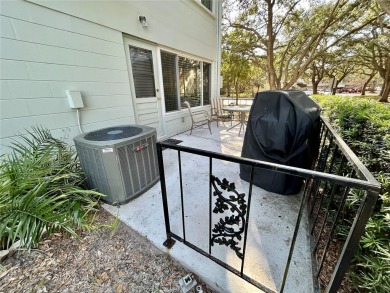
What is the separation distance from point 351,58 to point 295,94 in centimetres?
1703

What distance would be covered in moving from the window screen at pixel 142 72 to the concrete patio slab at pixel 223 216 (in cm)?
190

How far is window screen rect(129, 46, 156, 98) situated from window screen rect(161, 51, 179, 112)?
0.42m

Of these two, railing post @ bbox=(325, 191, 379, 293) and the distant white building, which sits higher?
the distant white building

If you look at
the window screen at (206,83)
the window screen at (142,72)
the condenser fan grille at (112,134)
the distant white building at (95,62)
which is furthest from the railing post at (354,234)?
the window screen at (206,83)

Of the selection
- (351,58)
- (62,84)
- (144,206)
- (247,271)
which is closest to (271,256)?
(247,271)

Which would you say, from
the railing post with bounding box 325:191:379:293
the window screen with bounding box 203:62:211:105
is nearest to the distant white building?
the window screen with bounding box 203:62:211:105

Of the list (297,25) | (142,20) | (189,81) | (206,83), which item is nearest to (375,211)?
(142,20)

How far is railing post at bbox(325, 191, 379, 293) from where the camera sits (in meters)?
0.56

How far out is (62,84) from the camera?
87.0 inches

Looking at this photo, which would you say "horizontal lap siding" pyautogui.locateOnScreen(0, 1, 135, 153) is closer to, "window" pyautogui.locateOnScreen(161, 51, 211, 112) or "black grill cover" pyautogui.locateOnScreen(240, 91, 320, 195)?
"window" pyautogui.locateOnScreen(161, 51, 211, 112)

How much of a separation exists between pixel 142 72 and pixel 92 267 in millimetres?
3232

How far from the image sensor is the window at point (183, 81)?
4074 millimetres

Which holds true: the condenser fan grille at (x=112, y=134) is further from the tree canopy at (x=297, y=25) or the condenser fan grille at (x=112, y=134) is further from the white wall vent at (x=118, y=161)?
the tree canopy at (x=297, y=25)

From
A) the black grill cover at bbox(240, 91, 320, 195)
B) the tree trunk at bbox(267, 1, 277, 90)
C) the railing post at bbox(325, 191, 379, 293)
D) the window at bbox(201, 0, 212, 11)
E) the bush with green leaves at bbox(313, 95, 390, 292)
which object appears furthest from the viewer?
the tree trunk at bbox(267, 1, 277, 90)
